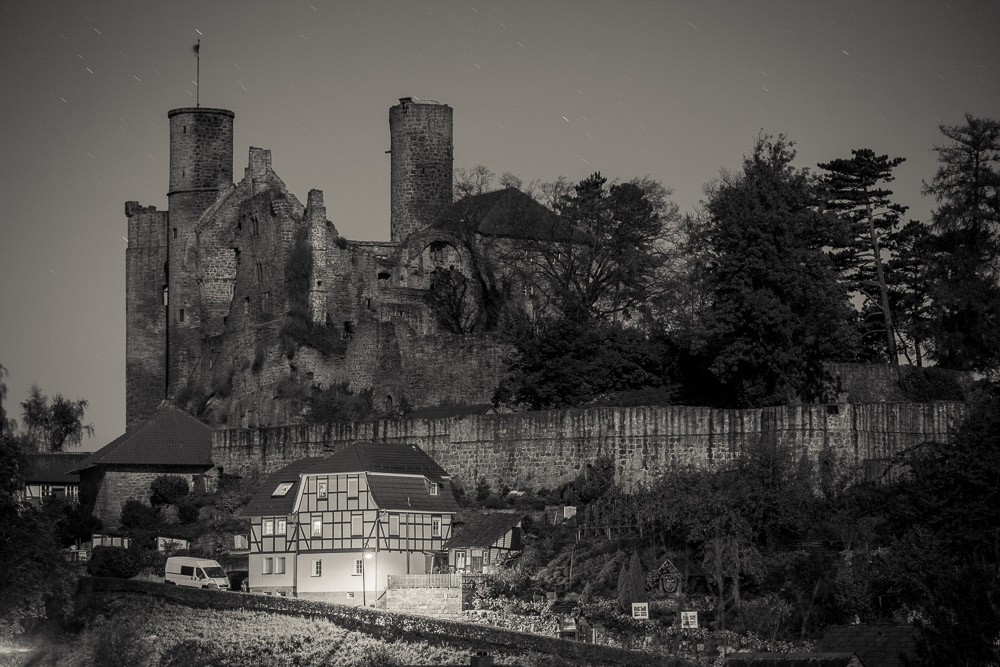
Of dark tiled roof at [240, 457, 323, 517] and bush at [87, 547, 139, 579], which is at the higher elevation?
dark tiled roof at [240, 457, 323, 517]

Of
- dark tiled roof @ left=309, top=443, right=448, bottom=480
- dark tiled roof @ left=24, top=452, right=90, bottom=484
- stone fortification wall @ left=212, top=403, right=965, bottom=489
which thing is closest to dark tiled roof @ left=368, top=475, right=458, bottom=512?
dark tiled roof @ left=309, top=443, right=448, bottom=480

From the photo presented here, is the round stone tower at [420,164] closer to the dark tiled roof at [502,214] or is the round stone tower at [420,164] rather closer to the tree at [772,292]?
the dark tiled roof at [502,214]

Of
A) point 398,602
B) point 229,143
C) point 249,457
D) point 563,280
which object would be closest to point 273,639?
point 398,602

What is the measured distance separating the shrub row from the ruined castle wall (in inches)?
1003

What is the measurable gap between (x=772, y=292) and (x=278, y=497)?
15114 mm

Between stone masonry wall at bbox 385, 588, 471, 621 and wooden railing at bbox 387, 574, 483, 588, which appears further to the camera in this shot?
wooden railing at bbox 387, 574, 483, 588

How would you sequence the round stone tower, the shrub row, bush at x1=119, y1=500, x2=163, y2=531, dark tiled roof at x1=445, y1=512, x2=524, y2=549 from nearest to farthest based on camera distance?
the shrub row < dark tiled roof at x1=445, y1=512, x2=524, y2=549 < bush at x1=119, y1=500, x2=163, y2=531 < the round stone tower

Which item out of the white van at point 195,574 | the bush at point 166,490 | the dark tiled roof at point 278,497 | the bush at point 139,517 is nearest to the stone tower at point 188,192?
the bush at point 166,490

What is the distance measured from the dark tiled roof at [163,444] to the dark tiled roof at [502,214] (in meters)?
12.7

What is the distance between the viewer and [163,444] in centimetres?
7150

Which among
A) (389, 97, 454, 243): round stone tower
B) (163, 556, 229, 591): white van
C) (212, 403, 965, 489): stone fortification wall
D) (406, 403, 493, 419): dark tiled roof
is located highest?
(389, 97, 454, 243): round stone tower

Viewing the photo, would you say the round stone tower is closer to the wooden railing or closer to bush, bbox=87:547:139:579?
bush, bbox=87:547:139:579

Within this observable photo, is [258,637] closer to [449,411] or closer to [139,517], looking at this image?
[139,517]

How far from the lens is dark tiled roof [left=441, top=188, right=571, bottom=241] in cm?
7700
